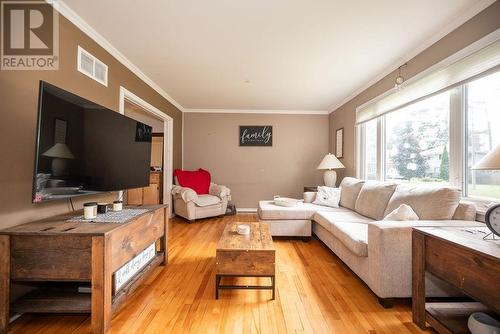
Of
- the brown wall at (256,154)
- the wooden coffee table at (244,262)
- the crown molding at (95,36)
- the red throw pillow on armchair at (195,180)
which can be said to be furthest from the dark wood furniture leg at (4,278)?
the brown wall at (256,154)

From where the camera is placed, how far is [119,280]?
5.12ft

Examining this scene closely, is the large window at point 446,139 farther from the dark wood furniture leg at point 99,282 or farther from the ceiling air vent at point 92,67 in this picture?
the ceiling air vent at point 92,67

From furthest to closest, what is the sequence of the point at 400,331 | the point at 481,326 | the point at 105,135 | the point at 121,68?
the point at 121,68, the point at 105,135, the point at 400,331, the point at 481,326

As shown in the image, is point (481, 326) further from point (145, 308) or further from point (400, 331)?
point (145, 308)

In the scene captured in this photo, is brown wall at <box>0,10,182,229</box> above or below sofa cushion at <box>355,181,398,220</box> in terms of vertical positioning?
above

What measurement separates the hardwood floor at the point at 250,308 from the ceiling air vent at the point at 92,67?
2014mm

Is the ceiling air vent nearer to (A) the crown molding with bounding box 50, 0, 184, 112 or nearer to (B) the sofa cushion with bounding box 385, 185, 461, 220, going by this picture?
(A) the crown molding with bounding box 50, 0, 184, 112

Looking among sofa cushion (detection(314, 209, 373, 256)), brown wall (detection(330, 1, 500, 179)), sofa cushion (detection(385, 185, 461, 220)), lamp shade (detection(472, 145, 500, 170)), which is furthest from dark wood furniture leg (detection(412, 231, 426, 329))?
brown wall (detection(330, 1, 500, 179))

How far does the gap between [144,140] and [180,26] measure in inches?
46.0

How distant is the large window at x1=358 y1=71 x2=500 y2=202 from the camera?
1.83 metres

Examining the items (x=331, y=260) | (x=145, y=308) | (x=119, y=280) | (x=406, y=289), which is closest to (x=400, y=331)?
(x=406, y=289)

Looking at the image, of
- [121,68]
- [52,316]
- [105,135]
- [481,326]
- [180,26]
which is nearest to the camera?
[481,326]

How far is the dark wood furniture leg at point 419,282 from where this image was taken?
1.41 meters

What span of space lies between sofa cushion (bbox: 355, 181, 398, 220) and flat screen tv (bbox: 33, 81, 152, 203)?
2688 mm
